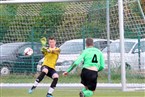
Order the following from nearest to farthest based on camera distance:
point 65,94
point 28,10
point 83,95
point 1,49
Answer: point 83,95, point 65,94, point 28,10, point 1,49

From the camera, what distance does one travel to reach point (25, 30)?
2548 centimetres

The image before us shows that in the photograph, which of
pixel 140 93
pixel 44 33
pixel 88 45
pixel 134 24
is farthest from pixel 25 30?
pixel 88 45

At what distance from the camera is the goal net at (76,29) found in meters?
23.0

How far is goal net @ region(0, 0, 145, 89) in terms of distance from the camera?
2305 centimetres

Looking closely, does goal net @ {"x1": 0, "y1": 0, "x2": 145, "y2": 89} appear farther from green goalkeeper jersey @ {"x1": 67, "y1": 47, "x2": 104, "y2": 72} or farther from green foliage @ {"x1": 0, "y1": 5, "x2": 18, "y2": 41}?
green goalkeeper jersey @ {"x1": 67, "y1": 47, "x2": 104, "y2": 72}

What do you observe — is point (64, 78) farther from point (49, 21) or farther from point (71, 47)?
point (49, 21)

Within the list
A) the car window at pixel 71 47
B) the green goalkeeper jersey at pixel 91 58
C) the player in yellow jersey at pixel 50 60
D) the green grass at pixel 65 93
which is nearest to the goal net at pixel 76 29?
the car window at pixel 71 47

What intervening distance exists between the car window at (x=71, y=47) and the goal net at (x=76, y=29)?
0.20m

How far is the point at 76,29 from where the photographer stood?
25.0 m

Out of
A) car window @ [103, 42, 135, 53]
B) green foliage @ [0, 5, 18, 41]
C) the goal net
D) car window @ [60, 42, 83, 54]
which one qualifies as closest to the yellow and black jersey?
the goal net

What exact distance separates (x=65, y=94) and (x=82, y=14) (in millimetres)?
5654

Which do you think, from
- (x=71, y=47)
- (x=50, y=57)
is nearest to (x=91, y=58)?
(x=50, y=57)

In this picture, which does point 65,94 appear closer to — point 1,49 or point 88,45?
point 88,45

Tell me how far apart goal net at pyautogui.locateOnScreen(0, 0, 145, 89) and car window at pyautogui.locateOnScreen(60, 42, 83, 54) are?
200 millimetres
